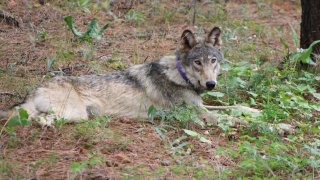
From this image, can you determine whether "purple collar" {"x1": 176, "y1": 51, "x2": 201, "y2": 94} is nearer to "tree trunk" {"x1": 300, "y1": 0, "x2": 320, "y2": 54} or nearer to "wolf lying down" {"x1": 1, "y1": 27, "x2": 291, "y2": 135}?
"wolf lying down" {"x1": 1, "y1": 27, "x2": 291, "y2": 135}

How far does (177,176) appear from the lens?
449 centimetres

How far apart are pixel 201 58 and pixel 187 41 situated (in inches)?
13.5

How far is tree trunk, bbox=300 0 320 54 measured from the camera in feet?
26.1

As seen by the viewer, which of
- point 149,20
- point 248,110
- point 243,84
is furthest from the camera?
point 149,20

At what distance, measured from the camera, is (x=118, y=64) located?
840cm

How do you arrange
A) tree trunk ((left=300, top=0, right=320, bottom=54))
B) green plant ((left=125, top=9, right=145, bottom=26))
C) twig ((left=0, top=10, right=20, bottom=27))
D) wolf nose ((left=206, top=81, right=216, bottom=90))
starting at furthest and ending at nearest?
1. green plant ((left=125, top=9, right=145, bottom=26))
2. twig ((left=0, top=10, right=20, bottom=27))
3. tree trunk ((left=300, top=0, right=320, bottom=54))
4. wolf nose ((left=206, top=81, right=216, bottom=90))

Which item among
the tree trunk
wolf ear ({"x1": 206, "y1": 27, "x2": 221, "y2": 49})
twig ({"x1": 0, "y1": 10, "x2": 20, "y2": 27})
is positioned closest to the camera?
wolf ear ({"x1": 206, "y1": 27, "x2": 221, "y2": 49})

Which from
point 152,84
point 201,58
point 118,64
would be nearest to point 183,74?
point 201,58

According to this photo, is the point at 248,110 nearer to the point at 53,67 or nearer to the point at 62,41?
the point at 53,67

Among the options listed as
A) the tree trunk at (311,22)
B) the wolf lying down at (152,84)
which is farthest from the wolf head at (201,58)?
the tree trunk at (311,22)

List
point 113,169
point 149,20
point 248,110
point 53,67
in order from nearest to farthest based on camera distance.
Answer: point 113,169
point 248,110
point 53,67
point 149,20

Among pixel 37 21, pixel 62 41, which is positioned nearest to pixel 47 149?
pixel 62 41

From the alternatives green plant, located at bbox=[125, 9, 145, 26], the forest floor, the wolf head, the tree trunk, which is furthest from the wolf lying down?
green plant, located at bbox=[125, 9, 145, 26]

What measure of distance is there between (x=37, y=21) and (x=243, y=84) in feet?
16.9
